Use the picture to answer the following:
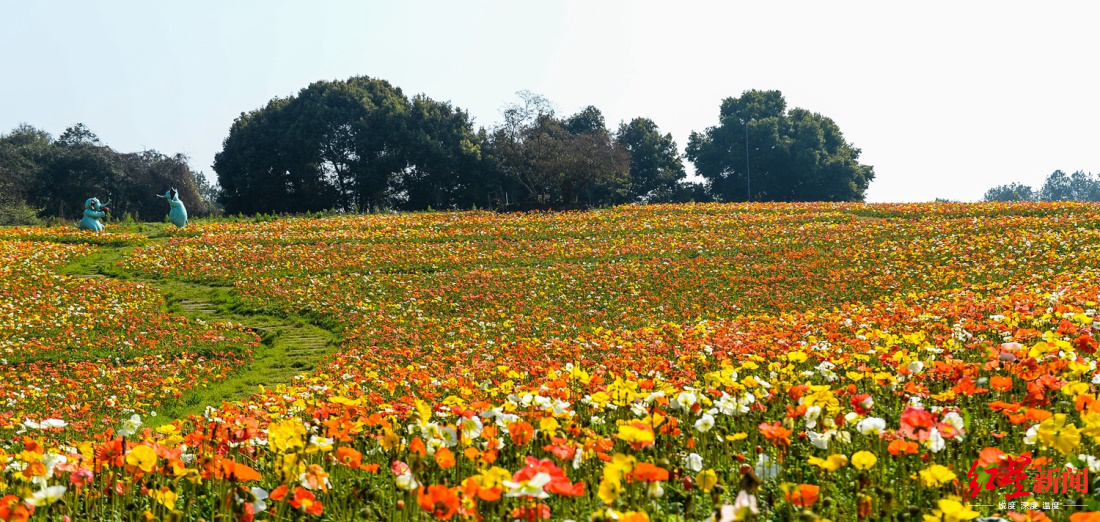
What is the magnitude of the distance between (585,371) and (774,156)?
49368 millimetres

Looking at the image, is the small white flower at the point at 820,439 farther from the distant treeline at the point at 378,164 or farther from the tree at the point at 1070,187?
the tree at the point at 1070,187

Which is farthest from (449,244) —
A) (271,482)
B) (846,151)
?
(846,151)

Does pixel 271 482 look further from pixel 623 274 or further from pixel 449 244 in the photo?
pixel 449 244

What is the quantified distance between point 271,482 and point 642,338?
20.9 feet

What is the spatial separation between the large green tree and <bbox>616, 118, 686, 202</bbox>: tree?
12.8m

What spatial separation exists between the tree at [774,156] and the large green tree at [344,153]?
60.9ft

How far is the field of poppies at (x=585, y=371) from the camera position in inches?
106

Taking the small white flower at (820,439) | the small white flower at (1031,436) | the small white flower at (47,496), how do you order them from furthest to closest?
the small white flower at (820,439)
the small white flower at (1031,436)
the small white flower at (47,496)

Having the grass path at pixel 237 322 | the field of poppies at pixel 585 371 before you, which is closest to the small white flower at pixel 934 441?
the field of poppies at pixel 585 371

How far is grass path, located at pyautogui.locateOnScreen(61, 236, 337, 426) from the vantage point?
28.2ft

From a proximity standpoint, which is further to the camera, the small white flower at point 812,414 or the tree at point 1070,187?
the tree at point 1070,187

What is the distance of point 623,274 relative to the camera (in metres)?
16.1

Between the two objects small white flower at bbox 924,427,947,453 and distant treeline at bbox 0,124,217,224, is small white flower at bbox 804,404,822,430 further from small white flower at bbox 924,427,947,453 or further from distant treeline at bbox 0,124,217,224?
distant treeline at bbox 0,124,217,224

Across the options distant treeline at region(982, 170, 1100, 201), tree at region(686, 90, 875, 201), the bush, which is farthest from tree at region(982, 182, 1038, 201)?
the bush
